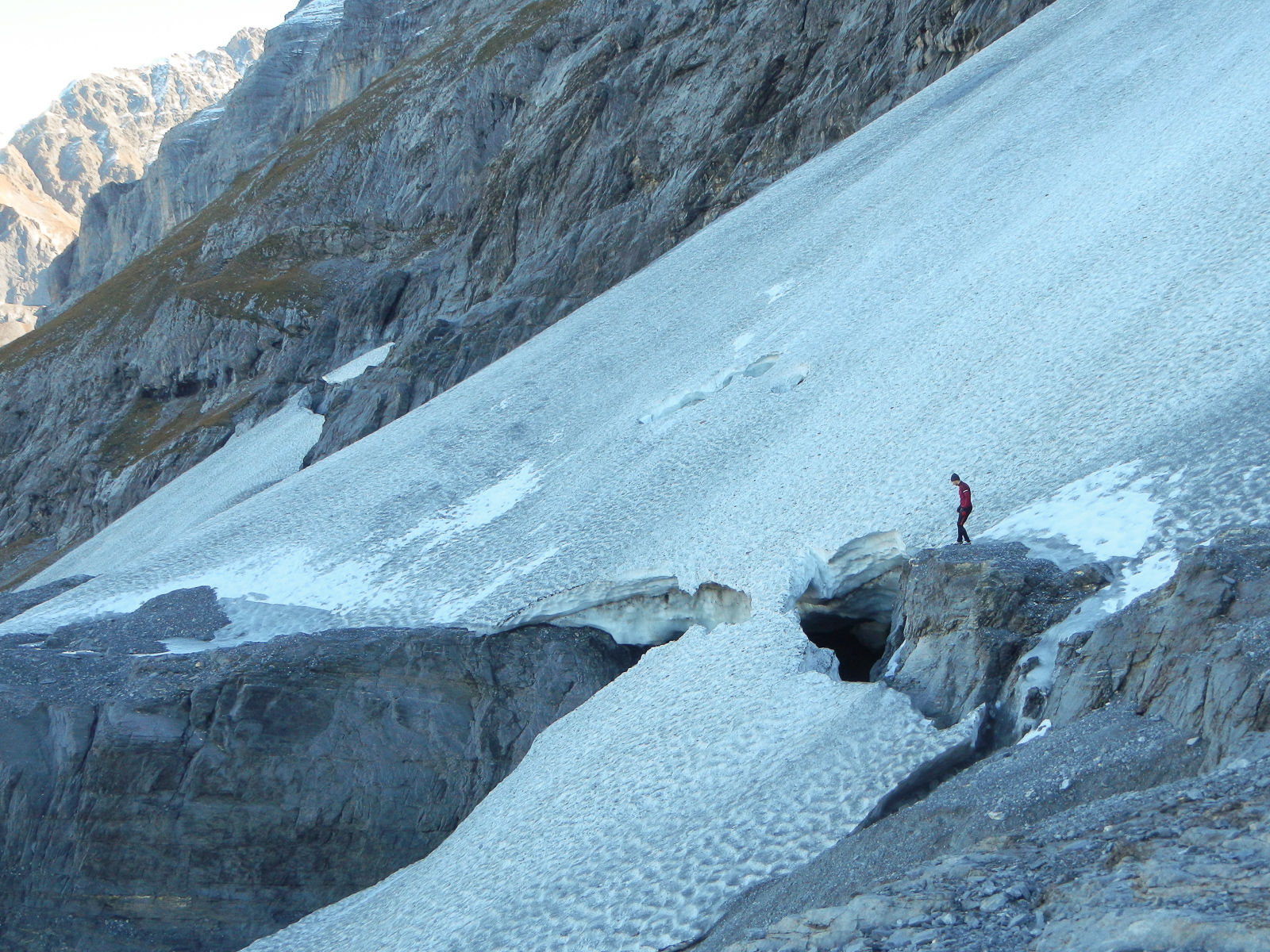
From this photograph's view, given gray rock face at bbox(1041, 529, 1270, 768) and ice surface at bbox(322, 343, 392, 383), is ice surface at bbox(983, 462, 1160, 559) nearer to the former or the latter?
gray rock face at bbox(1041, 529, 1270, 768)

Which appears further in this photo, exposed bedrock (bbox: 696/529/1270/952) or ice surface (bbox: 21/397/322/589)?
ice surface (bbox: 21/397/322/589)

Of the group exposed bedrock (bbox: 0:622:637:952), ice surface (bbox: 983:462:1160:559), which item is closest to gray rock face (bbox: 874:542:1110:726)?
ice surface (bbox: 983:462:1160:559)

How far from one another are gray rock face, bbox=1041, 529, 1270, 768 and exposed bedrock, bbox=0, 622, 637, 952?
9487mm

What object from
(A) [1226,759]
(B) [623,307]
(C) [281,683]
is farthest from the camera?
(B) [623,307]

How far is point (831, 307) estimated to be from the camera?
25422mm

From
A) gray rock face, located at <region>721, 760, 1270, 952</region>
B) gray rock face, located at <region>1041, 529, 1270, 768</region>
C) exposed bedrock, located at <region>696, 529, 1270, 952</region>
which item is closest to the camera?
gray rock face, located at <region>721, 760, 1270, 952</region>

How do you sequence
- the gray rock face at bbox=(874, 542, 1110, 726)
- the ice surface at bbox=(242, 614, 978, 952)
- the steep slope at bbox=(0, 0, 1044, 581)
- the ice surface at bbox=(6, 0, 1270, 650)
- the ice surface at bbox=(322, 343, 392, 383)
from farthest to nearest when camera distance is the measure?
the ice surface at bbox=(322, 343, 392, 383), the steep slope at bbox=(0, 0, 1044, 581), the ice surface at bbox=(6, 0, 1270, 650), the gray rock face at bbox=(874, 542, 1110, 726), the ice surface at bbox=(242, 614, 978, 952)

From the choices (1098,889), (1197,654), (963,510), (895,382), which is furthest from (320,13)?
(1098,889)

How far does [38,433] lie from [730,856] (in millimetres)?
71274

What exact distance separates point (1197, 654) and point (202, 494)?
37.4 m

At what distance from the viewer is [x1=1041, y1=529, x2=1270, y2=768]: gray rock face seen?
8297mm

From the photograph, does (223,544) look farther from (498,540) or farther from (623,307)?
(623,307)

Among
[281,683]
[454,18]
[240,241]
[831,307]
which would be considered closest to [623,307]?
[831,307]

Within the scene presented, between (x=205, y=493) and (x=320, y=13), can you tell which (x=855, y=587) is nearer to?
(x=205, y=493)
